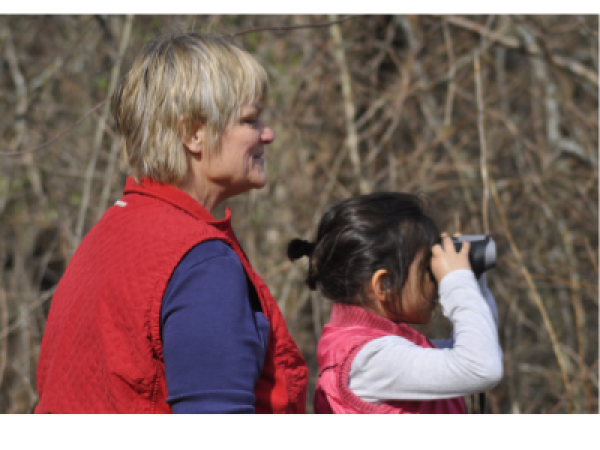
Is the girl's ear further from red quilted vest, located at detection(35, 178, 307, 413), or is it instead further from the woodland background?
the woodland background

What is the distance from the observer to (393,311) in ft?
4.96

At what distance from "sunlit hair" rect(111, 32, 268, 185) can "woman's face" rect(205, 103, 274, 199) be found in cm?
2

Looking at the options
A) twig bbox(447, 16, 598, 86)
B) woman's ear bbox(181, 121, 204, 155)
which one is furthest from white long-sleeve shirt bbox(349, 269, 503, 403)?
twig bbox(447, 16, 598, 86)

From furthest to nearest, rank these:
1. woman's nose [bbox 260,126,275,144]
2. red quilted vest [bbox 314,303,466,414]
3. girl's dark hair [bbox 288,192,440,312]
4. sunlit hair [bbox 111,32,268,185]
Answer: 1. girl's dark hair [bbox 288,192,440,312]
2. red quilted vest [bbox 314,303,466,414]
3. woman's nose [bbox 260,126,275,144]
4. sunlit hair [bbox 111,32,268,185]

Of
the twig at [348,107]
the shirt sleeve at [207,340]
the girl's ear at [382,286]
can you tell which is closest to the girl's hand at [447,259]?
the girl's ear at [382,286]

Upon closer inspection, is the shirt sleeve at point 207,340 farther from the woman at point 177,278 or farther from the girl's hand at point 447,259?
the girl's hand at point 447,259

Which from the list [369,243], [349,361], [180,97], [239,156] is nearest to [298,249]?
[369,243]

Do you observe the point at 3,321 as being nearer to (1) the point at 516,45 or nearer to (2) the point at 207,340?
(2) the point at 207,340

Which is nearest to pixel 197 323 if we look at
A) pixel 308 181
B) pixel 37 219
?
pixel 308 181

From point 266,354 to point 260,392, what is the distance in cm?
7

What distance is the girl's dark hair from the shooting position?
4.91ft

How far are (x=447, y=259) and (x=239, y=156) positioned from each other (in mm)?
612

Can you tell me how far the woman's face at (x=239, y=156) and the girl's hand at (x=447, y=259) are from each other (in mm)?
528

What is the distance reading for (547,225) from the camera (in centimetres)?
377
